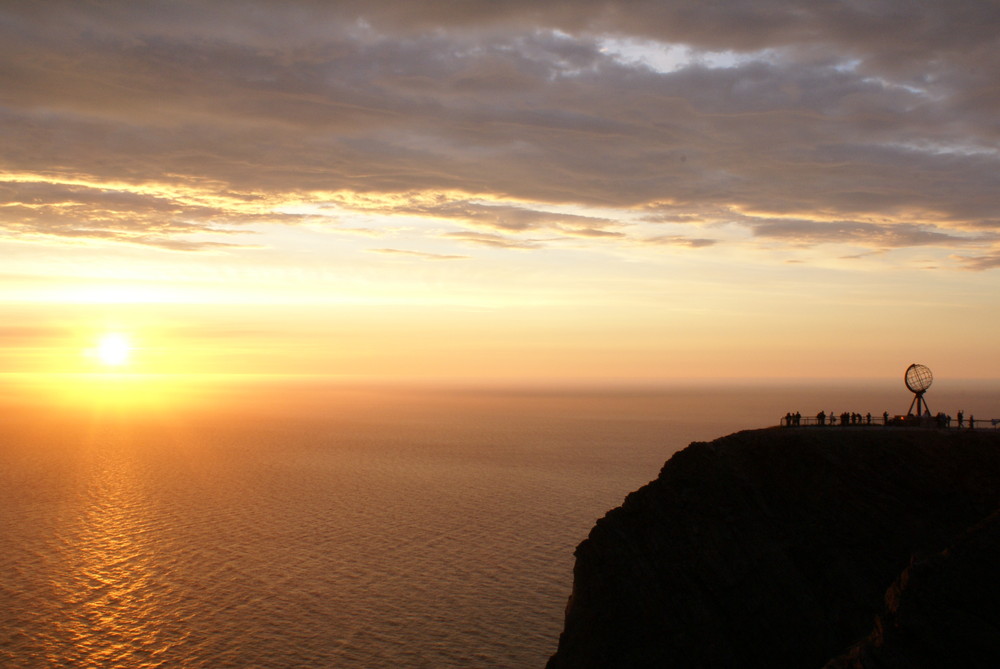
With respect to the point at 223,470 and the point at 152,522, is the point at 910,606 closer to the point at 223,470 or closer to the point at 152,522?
the point at 152,522

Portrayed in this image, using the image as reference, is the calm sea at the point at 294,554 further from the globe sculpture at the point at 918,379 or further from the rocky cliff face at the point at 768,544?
the globe sculpture at the point at 918,379

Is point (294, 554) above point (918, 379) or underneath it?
underneath

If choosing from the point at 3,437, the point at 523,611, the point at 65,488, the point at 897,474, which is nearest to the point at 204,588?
the point at 523,611

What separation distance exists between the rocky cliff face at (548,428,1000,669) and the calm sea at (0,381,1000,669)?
7966 millimetres

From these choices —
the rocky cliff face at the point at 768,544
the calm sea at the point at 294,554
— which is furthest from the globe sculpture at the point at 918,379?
the calm sea at the point at 294,554

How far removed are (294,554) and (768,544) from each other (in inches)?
1430

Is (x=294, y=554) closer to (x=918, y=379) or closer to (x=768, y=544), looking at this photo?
(x=768, y=544)

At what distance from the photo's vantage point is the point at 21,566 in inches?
2064

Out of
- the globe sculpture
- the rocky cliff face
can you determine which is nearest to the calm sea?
the rocky cliff face

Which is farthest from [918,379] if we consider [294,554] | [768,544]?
[294,554]

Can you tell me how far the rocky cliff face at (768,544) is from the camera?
31.3 m

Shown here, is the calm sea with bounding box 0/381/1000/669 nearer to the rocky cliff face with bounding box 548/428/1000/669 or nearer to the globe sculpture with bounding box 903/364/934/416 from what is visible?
the rocky cliff face with bounding box 548/428/1000/669

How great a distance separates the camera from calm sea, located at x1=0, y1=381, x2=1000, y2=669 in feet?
129

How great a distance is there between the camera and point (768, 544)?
3397 centimetres
